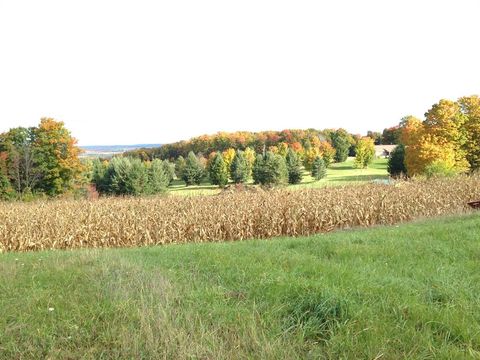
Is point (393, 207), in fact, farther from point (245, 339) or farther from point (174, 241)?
point (245, 339)

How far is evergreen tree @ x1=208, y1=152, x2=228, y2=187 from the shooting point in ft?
234

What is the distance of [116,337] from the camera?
3.19 meters

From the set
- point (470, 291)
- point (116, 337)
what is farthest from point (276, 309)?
point (470, 291)

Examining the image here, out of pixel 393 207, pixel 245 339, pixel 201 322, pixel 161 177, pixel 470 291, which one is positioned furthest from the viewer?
pixel 161 177

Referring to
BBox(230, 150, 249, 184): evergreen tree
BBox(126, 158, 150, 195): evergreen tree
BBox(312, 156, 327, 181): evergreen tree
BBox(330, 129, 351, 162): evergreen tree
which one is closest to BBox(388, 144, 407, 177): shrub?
BBox(312, 156, 327, 181): evergreen tree

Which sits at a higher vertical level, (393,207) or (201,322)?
(201,322)

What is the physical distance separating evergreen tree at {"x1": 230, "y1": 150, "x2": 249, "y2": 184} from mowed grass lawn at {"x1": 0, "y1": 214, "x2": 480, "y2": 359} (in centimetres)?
6669

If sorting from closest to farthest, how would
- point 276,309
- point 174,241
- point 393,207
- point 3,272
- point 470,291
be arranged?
point 276,309, point 470,291, point 3,272, point 174,241, point 393,207

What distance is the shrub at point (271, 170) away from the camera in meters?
62.1

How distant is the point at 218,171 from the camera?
71.6 m

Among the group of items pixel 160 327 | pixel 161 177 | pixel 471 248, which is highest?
pixel 160 327

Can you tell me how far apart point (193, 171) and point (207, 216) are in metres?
60.2

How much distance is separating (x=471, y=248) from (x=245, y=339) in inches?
189

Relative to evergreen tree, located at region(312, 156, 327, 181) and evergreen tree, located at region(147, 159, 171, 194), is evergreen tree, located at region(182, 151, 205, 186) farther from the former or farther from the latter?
evergreen tree, located at region(312, 156, 327, 181)
